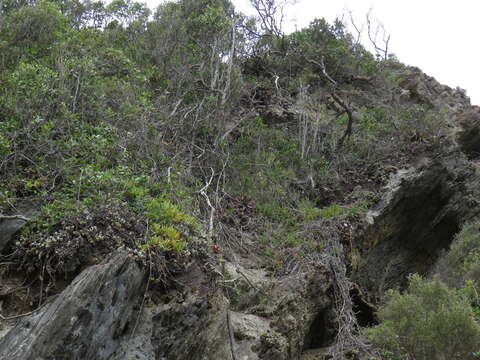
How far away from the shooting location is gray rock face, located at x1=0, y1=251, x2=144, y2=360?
13.5 feet

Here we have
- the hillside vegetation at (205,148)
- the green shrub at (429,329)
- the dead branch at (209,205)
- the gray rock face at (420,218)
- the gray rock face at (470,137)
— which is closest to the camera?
the hillside vegetation at (205,148)

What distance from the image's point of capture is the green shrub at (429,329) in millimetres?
6043

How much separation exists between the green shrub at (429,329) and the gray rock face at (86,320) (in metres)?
3.58

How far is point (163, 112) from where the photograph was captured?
10.2 m

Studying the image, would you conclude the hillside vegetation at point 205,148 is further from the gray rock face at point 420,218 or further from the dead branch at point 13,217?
the gray rock face at point 420,218

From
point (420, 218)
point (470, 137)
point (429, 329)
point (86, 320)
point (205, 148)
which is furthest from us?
point (470, 137)

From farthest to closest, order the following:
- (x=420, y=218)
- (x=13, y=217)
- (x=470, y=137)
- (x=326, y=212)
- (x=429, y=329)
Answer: (x=470, y=137) < (x=420, y=218) < (x=326, y=212) < (x=429, y=329) < (x=13, y=217)

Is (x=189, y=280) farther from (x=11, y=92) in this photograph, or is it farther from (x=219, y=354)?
(x=11, y=92)

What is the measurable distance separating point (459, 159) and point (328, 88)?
5.34 meters

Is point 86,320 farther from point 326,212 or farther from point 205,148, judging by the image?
point 205,148

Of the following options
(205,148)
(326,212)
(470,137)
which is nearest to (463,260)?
(326,212)

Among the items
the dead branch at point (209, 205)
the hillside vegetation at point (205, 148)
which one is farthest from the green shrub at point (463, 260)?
the dead branch at point (209, 205)

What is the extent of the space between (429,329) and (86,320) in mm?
4408

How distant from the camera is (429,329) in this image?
6.08 meters
